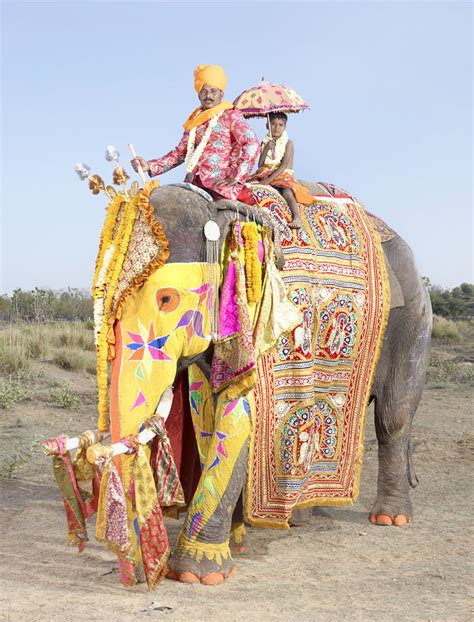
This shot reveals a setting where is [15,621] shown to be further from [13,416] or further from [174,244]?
[13,416]

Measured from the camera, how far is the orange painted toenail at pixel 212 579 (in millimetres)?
4387

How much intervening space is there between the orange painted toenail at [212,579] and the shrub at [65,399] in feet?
18.9

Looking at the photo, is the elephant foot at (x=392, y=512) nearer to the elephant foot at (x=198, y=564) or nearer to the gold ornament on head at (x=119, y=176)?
the elephant foot at (x=198, y=564)

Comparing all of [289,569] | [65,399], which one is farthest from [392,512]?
[65,399]

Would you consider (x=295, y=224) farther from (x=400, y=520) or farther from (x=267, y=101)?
(x=400, y=520)

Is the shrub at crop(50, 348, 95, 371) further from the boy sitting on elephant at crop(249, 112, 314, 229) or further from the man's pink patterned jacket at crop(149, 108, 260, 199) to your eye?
the man's pink patterned jacket at crop(149, 108, 260, 199)

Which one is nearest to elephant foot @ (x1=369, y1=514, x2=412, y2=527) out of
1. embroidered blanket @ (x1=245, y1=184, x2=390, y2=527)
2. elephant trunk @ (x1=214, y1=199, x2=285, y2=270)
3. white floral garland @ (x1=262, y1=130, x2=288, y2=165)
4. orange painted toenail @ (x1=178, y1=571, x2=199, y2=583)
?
embroidered blanket @ (x1=245, y1=184, x2=390, y2=527)

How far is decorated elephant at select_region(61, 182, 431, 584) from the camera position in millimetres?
4055

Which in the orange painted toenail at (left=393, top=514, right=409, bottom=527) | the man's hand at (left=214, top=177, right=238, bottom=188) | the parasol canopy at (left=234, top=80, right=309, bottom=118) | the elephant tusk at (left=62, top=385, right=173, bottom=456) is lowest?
the orange painted toenail at (left=393, top=514, right=409, bottom=527)

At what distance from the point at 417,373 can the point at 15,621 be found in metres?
3.27

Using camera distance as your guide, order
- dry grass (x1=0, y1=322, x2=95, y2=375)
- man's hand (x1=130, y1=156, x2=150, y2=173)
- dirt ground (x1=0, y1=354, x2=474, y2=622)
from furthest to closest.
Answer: dry grass (x1=0, y1=322, x2=95, y2=375)
man's hand (x1=130, y1=156, x2=150, y2=173)
dirt ground (x1=0, y1=354, x2=474, y2=622)

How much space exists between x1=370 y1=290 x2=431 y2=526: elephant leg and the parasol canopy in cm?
156

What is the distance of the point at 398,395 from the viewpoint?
590cm

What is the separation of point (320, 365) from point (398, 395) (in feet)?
2.98
